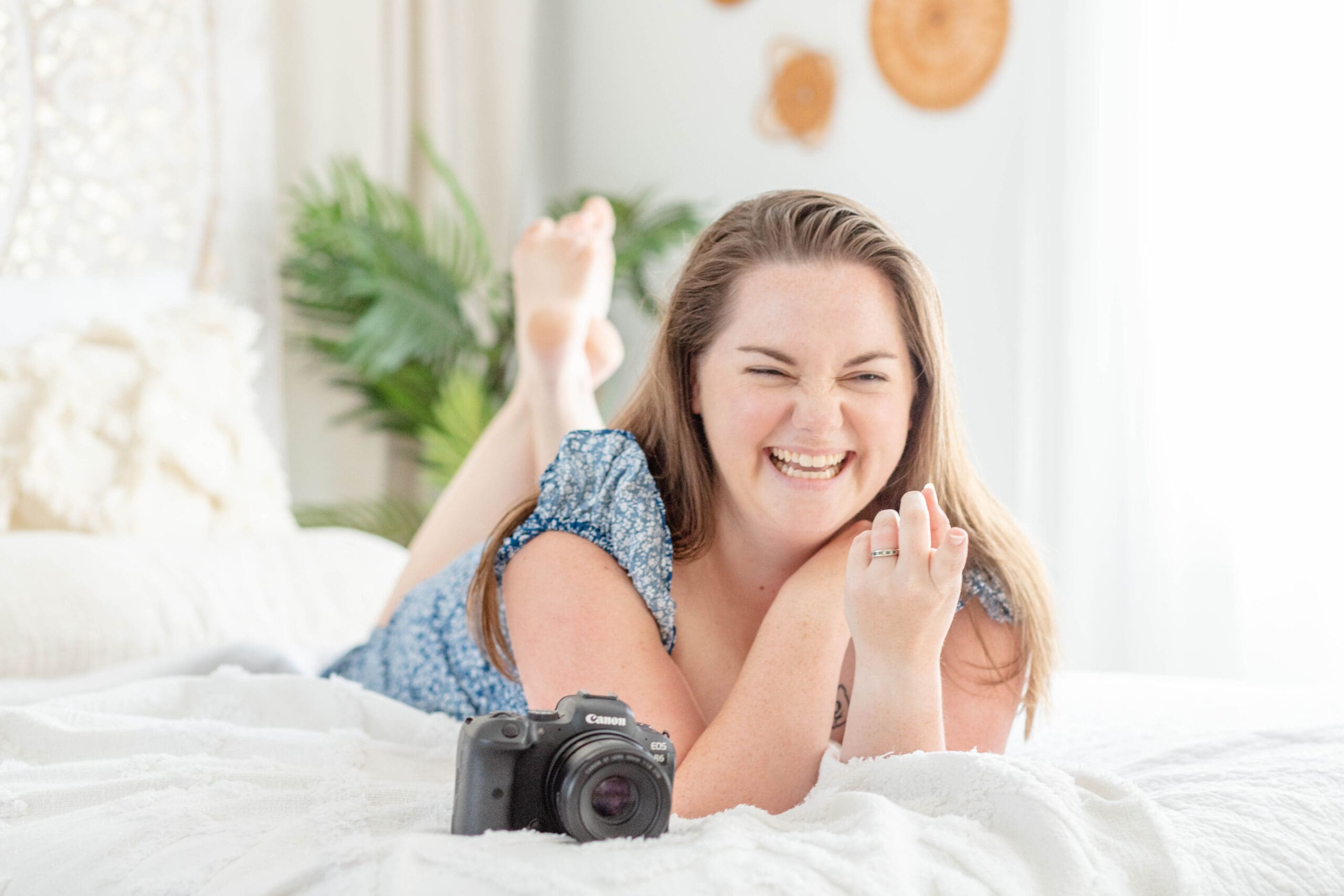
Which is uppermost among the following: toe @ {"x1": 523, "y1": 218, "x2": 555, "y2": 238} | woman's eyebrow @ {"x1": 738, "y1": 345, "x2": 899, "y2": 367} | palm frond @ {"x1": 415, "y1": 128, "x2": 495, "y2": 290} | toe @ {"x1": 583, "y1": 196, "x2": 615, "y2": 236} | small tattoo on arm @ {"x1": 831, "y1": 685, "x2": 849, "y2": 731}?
palm frond @ {"x1": 415, "y1": 128, "x2": 495, "y2": 290}

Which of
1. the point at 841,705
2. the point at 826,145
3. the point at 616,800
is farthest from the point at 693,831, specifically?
the point at 826,145

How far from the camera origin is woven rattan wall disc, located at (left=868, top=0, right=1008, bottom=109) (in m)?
2.61

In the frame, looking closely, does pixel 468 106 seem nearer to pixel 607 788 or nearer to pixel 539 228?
pixel 539 228

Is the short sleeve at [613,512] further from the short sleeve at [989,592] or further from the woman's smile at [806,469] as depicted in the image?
the short sleeve at [989,592]

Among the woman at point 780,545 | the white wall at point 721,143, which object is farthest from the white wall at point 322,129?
the woman at point 780,545

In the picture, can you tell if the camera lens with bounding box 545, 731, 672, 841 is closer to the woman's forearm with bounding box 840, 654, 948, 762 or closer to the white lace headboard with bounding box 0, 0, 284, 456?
the woman's forearm with bounding box 840, 654, 948, 762

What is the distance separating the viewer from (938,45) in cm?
Result: 269

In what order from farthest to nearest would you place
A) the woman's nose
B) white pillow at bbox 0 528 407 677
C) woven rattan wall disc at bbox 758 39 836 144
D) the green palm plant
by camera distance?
woven rattan wall disc at bbox 758 39 836 144
the green palm plant
white pillow at bbox 0 528 407 677
the woman's nose

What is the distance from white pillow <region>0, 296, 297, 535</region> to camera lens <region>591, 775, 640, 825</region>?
1.26m

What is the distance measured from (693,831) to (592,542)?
40 centimetres

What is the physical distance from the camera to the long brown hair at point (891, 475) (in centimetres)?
115

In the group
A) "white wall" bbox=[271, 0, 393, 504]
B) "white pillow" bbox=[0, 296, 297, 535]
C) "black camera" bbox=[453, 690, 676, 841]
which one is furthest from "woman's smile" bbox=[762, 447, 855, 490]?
"white wall" bbox=[271, 0, 393, 504]

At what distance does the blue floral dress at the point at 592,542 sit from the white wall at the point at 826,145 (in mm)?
1226

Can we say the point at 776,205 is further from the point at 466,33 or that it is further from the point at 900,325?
the point at 466,33
